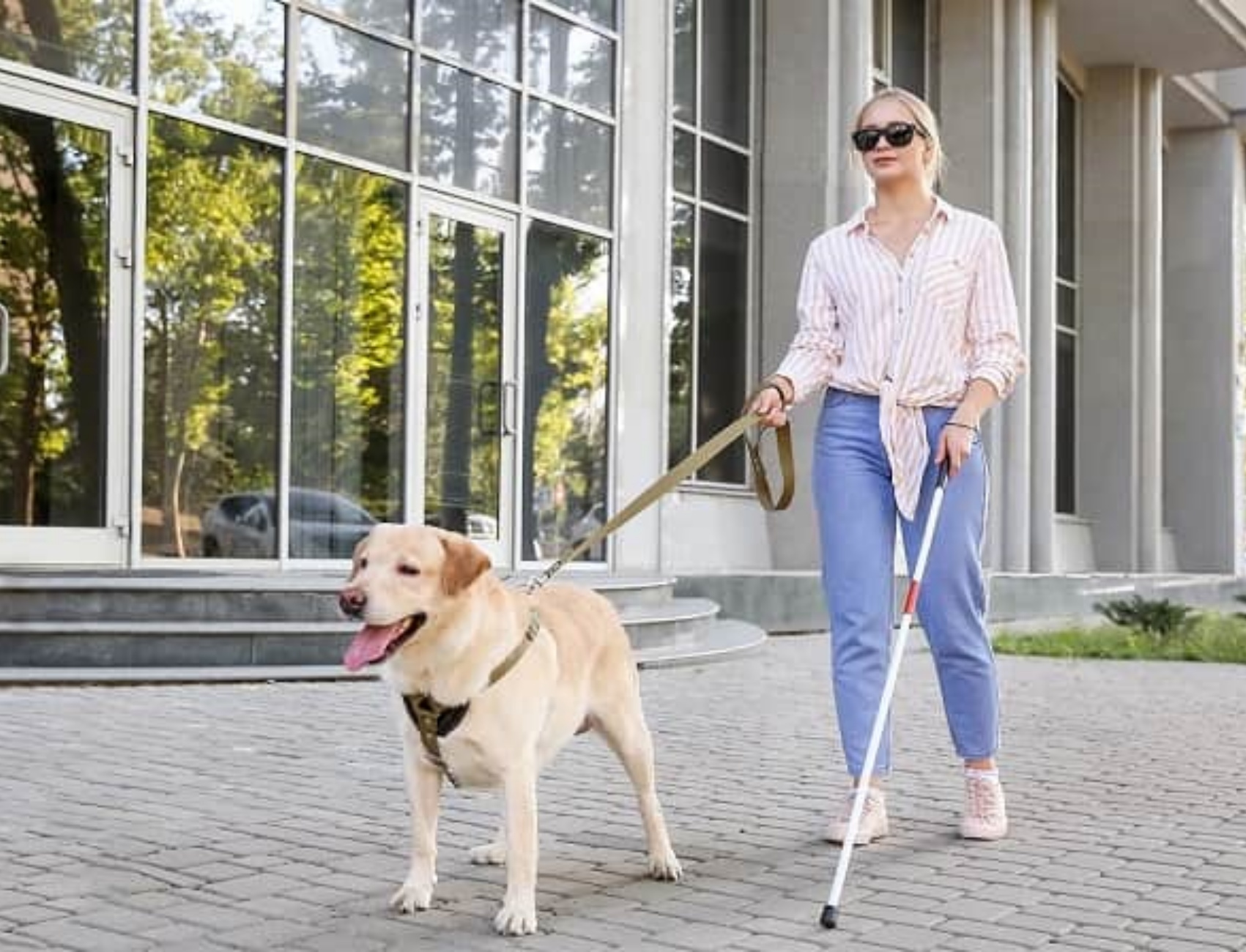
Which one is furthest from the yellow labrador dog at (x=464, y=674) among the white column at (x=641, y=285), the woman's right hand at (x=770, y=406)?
the white column at (x=641, y=285)

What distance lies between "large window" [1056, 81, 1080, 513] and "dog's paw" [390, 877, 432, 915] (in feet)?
80.7

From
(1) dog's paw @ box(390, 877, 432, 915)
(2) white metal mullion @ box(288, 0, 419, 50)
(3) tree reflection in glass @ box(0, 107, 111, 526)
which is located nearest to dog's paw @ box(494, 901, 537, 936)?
(1) dog's paw @ box(390, 877, 432, 915)

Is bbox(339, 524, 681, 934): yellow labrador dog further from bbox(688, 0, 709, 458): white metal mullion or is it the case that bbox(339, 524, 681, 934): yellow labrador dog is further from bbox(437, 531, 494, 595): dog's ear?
bbox(688, 0, 709, 458): white metal mullion

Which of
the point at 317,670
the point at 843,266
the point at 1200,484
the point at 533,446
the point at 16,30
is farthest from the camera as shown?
the point at 1200,484

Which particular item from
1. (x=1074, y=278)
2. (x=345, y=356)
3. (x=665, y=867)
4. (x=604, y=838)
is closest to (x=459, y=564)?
(x=665, y=867)

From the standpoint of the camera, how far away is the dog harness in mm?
4152

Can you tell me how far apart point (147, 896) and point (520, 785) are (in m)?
1.15

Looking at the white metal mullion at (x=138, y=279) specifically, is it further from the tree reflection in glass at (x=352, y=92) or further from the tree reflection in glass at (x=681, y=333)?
the tree reflection in glass at (x=681, y=333)

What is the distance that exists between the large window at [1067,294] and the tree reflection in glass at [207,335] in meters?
17.9

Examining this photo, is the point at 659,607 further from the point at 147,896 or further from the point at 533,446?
the point at 147,896

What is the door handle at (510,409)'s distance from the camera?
15.1 meters

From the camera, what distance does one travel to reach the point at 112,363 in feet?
38.4

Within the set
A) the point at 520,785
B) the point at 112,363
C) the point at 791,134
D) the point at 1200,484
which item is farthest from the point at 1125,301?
the point at 520,785

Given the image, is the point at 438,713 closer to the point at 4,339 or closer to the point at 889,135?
the point at 889,135
